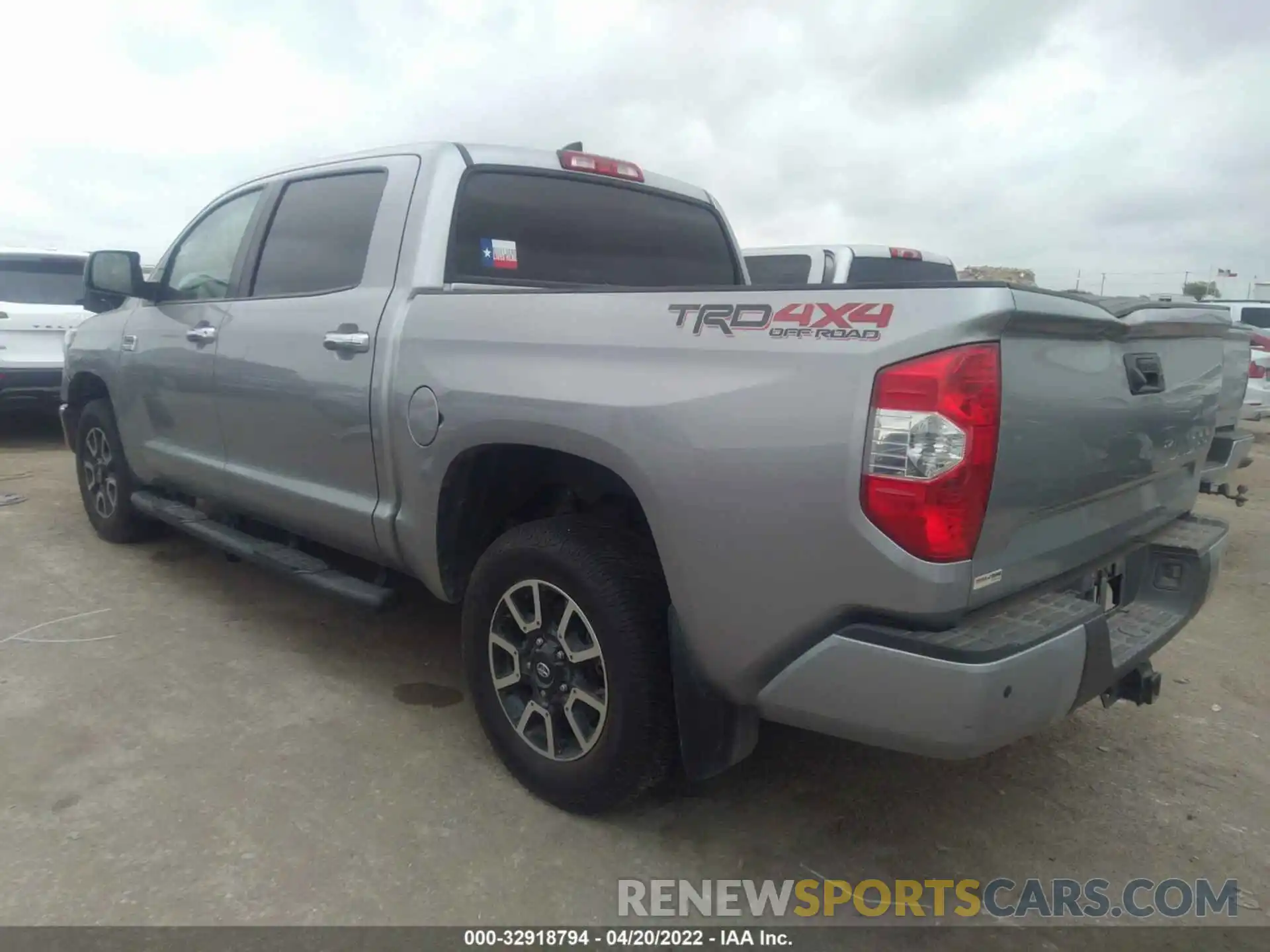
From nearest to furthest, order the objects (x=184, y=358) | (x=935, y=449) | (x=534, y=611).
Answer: (x=935, y=449)
(x=534, y=611)
(x=184, y=358)

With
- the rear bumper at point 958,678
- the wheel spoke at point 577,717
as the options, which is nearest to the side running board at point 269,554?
the wheel spoke at point 577,717

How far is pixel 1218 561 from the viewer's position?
283 centimetres

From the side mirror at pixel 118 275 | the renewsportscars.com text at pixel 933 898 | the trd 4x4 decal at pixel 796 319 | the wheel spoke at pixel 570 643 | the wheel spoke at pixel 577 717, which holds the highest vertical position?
the side mirror at pixel 118 275

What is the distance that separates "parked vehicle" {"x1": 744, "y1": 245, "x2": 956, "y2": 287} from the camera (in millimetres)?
7773

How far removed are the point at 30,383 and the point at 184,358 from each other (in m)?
5.42

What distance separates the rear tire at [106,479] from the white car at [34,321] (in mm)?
3442

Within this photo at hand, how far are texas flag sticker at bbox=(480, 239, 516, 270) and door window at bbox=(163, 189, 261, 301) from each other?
1.44 m

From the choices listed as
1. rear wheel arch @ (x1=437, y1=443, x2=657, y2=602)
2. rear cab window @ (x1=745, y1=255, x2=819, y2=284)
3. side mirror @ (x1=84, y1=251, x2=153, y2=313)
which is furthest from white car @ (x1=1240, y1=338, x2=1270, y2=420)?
side mirror @ (x1=84, y1=251, x2=153, y2=313)

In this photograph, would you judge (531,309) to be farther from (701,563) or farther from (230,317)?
(230,317)

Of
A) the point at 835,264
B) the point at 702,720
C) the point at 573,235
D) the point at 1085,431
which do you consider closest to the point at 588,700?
the point at 702,720

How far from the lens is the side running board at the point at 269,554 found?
332cm

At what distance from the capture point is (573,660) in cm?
259

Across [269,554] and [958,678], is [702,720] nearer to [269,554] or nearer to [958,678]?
[958,678]

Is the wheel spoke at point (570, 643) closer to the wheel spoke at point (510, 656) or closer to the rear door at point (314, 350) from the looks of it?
the wheel spoke at point (510, 656)
